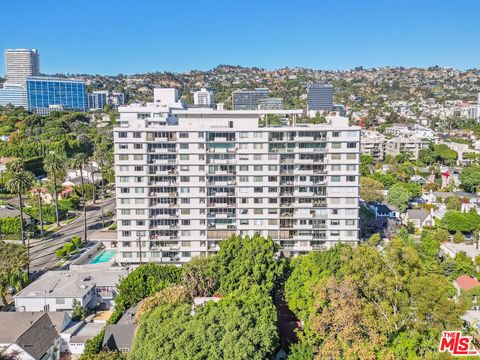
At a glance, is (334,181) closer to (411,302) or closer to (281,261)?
(281,261)

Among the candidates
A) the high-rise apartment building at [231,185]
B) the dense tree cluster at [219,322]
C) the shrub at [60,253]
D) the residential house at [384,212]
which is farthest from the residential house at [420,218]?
the shrub at [60,253]

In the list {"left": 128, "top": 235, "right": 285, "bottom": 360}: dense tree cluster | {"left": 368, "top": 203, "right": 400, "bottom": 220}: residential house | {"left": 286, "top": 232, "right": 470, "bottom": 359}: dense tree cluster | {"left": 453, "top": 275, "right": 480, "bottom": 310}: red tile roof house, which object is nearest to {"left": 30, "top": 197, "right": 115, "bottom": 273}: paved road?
{"left": 128, "top": 235, "right": 285, "bottom": 360}: dense tree cluster

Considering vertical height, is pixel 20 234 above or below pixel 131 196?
below

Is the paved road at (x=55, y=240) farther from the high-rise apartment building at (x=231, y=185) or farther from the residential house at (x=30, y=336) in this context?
the residential house at (x=30, y=336)

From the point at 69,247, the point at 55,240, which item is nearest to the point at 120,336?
the point at 69,247

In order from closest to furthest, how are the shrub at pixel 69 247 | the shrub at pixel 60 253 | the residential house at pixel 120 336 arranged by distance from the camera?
the residential house at pixel 120 336, the shrub at pixel 60 253, the shrub at pixel 69 247

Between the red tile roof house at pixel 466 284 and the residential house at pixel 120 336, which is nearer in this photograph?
the residential house at pixel 120 336

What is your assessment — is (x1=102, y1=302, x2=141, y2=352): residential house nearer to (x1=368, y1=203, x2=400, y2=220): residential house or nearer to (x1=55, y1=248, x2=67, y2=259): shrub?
(x1=55, y1=248, x2=67, y2=259): shrub

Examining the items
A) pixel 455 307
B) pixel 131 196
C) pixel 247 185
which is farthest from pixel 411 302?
pixel 131 196
